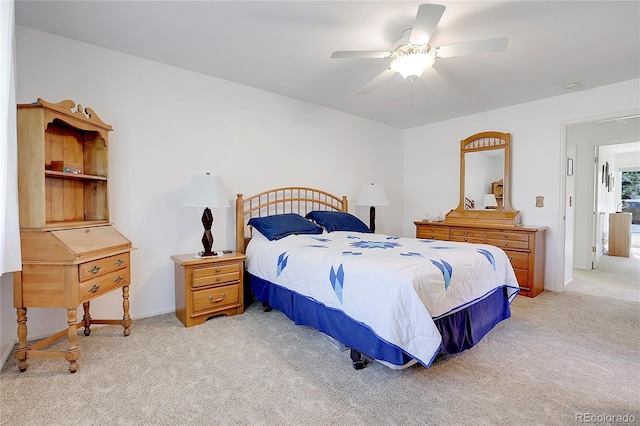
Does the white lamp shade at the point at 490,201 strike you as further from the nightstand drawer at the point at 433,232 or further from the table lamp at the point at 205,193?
the table lamp at the point at 205,193

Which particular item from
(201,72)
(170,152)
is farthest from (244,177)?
(201,72)

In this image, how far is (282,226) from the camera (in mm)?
3215

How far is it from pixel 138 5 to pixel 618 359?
4135 millimetres

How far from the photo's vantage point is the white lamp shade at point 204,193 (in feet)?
9.00

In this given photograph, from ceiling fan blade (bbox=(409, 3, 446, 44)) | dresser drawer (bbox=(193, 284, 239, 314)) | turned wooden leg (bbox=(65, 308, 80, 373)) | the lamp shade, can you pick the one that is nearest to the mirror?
the lamp shade

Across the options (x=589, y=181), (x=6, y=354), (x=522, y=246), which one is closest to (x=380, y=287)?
(x=6, y=354)

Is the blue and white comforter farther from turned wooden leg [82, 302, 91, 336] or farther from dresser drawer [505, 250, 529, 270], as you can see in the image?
turned wooden leg [82, 302, 91, 336]

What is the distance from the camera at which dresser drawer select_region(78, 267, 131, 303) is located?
1.98 m

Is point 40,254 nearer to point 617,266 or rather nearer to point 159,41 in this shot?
point 159,41

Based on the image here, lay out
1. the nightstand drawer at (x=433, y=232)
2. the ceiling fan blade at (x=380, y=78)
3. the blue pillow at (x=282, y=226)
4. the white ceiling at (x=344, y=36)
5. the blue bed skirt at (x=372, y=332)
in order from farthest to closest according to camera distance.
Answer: the nightstand drawer at (x=433, y=232) → the blue pillow at (x=282, y=226) → the ceiling fan blade at (x=380, y=78) → the white ceiling at (x=344, y=36) → the blue bed skirt at (x=372, y=332)

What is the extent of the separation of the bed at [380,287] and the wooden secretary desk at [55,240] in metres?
1.25

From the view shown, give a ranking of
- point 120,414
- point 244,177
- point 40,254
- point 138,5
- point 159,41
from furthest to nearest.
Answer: point 244,177, point 159,41, point 138,5, point 40,254, point 120,414

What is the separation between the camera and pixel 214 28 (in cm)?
234

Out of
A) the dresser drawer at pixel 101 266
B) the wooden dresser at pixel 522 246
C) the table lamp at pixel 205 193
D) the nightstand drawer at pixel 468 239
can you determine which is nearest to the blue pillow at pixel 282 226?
the table lamp at pixel 205 193
